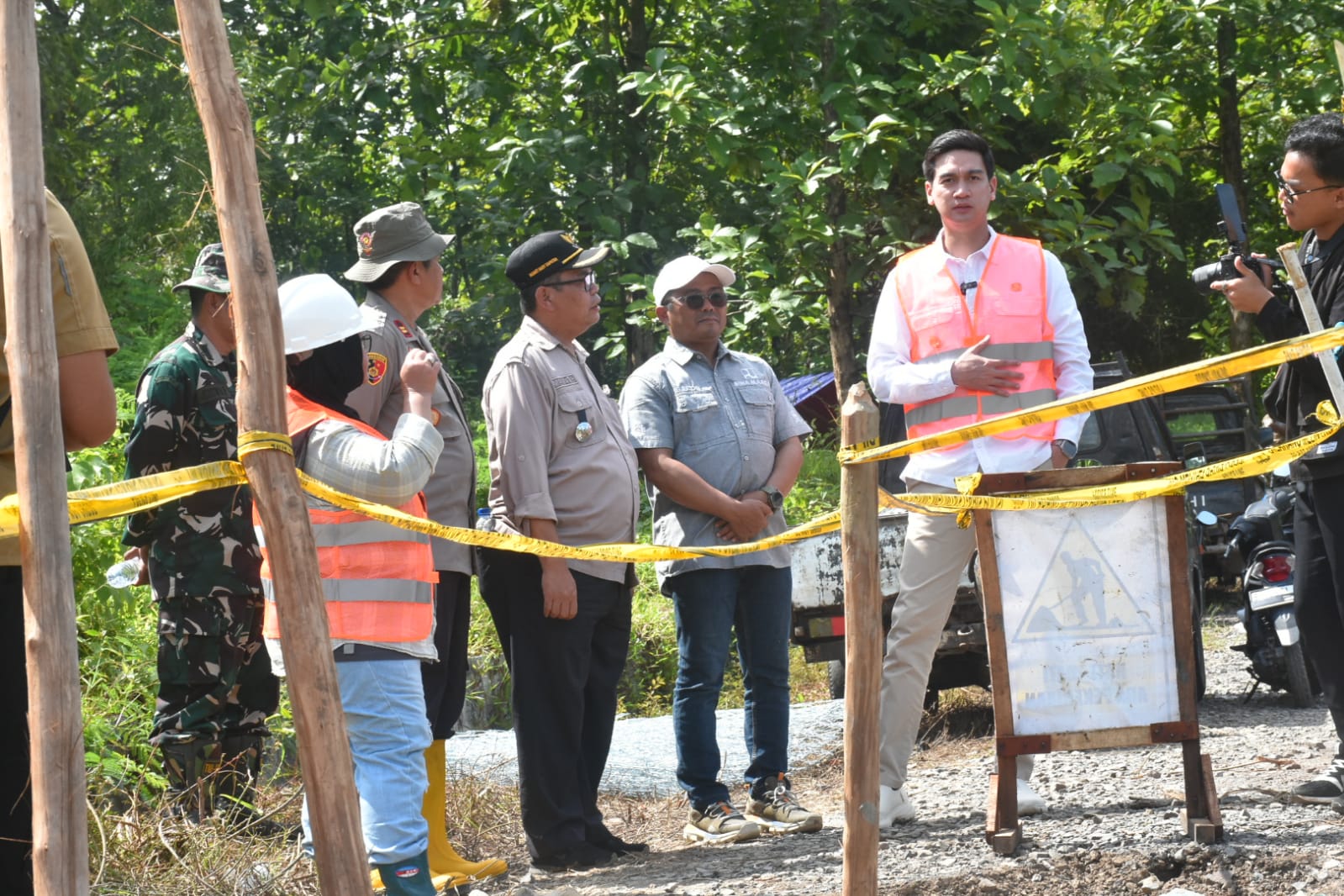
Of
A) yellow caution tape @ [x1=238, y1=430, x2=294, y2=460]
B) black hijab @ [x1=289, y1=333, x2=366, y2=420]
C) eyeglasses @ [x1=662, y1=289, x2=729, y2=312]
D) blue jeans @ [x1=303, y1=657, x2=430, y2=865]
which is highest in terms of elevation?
eyeglasses @ [x1=662, y1=289, x2=729, y2=312]

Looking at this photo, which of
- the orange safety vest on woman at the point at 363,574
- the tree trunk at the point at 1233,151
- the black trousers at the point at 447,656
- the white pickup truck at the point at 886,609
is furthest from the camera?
the tree trunk at the point at 1233,151

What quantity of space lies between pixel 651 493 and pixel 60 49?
443 inches

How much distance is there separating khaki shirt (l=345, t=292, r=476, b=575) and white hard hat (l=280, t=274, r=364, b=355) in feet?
1.96

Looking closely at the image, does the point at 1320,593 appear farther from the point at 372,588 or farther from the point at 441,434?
the point at 372,588

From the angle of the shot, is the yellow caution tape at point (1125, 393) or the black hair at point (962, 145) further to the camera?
the black hair at point (962, 145)

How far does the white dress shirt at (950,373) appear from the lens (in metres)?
5.03

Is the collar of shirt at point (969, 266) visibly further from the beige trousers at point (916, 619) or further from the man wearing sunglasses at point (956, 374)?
the beige trousers at point (916, 619)

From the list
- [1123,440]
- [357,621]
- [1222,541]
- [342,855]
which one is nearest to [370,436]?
[357,621]

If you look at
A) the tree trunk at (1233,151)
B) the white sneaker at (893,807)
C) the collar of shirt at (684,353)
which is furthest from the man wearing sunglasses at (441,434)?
the tree trunk at (1233,151)

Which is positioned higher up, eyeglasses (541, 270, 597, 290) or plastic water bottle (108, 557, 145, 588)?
eyeglasses (541, 270, 597, 290)

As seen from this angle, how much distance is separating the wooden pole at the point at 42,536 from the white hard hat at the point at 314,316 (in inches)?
39.0

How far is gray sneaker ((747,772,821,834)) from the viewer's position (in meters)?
5.39

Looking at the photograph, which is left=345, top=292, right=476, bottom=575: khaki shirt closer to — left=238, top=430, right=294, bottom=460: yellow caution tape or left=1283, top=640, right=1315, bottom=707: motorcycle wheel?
left=238, top=430, right=294, bottom=460: yellow caution tape

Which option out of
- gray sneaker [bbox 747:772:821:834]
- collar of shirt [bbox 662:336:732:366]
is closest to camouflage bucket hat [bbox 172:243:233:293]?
collar of shirt [bbox 662:336:732:366]
